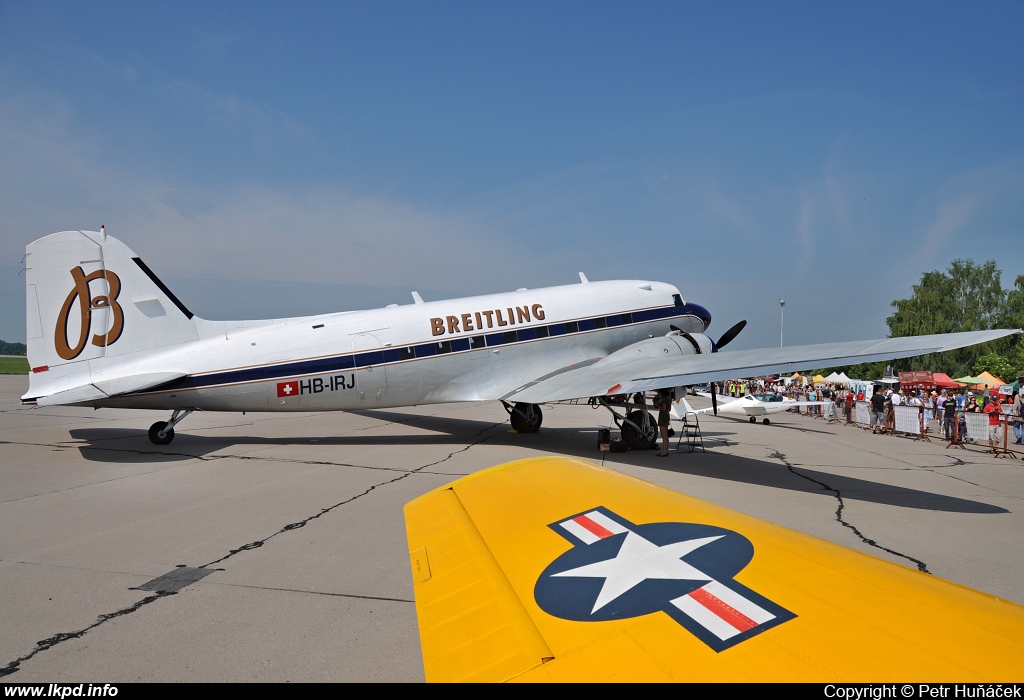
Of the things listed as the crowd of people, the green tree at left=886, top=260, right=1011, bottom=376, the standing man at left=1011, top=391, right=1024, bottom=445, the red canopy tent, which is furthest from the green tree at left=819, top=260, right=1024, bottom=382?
the standing man at left=1011, top=391, right=1024, bottom=445

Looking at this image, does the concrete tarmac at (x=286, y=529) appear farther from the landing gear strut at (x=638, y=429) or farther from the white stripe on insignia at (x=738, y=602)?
the white stripe on insignia at (x=738, y=602)

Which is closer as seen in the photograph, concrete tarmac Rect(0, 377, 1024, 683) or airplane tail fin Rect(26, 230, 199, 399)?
concrete tarmac Rect(0, 377, 1024, 683)

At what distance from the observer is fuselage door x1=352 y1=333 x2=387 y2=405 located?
45.6 ft

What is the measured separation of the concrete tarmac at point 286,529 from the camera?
13.5 feet

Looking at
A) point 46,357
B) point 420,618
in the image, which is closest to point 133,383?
point 46,357

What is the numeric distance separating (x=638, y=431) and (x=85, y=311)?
40.6ft

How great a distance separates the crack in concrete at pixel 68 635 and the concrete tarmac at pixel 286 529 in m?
0.02

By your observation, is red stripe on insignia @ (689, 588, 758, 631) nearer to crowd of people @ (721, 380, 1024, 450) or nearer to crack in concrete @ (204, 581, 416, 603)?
crack in concrete @ (204, 581, 416, 603)

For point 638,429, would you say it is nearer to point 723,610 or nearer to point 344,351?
point 344,351

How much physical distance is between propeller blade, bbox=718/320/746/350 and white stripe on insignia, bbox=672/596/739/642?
17.1 metres

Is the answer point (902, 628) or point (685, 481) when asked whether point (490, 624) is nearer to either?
point (902, 628)

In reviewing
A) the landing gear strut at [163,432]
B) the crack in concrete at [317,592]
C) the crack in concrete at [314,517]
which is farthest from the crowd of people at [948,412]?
the landing gear strut at [163,432]

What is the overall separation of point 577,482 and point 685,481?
24.3ft

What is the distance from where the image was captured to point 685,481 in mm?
10500
